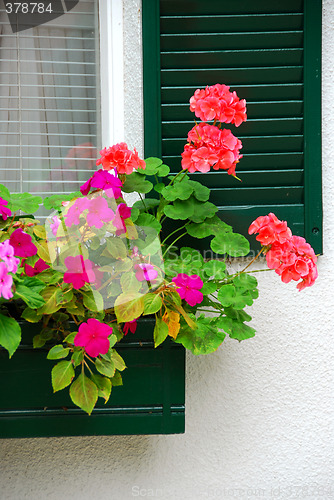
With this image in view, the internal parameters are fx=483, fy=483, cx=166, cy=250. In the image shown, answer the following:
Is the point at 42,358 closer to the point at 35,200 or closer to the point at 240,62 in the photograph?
the point at 35,200

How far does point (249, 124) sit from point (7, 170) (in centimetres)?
86

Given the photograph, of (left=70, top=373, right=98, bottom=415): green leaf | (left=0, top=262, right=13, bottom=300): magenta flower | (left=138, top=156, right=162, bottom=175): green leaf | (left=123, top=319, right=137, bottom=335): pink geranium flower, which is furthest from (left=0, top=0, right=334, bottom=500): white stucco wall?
(left=0, top=262, right=13, bottom=300): magenta flower

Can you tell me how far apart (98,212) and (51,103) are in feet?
2.28

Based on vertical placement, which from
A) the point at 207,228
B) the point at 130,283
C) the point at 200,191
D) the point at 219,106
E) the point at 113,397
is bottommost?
the point at 113,397

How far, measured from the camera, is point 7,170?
1.72m

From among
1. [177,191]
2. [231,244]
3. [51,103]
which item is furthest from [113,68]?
[231,244]

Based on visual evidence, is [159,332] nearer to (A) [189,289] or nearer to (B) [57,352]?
(A) [189,289]

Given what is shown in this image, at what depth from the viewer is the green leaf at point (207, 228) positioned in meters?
1.47

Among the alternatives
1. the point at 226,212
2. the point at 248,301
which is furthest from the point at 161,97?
the point at 248,301

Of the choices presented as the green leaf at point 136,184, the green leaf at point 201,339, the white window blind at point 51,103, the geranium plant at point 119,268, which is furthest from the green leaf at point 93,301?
the white window blind at point 51,103

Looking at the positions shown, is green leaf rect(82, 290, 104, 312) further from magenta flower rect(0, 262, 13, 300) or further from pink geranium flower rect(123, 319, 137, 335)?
magenta flower rect(0, 262, 13, 300)

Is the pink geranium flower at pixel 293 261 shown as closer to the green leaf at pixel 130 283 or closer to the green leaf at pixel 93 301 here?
the green leaf at pixel 130 283

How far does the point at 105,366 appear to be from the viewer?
1219 millimetres

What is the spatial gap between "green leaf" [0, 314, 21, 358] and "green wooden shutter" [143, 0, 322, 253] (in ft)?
2.43
